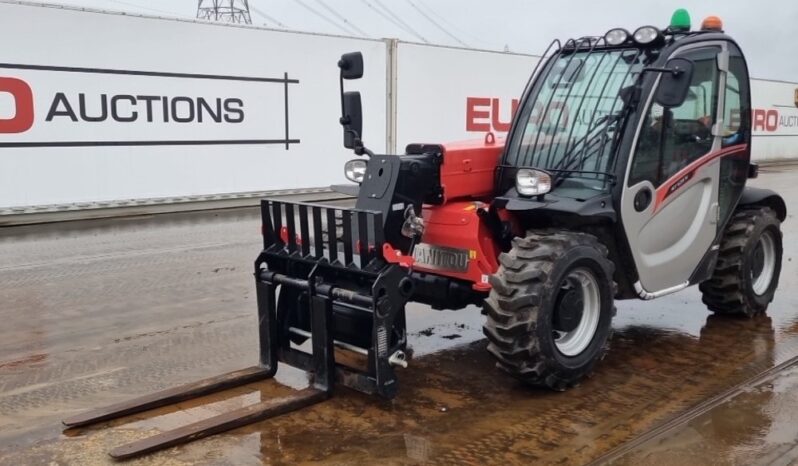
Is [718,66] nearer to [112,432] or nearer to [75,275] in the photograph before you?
[112,432]

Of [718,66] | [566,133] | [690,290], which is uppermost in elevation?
[718,66]

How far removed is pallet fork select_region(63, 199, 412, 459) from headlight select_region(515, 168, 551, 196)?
0.97 m

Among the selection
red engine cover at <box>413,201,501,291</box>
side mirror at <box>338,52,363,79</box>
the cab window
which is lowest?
red engine cover at <box>413,201,501,291</box>

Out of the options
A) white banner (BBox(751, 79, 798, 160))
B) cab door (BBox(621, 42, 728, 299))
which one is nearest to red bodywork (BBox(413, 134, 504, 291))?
cab door (BBox(621, 42, 728, 299))

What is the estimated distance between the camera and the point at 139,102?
40.4 feet

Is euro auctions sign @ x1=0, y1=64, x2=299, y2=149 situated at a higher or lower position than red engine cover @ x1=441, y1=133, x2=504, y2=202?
higher

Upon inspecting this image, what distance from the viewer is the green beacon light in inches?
211

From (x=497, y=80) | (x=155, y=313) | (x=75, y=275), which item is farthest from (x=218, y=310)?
(x=497, y=80)

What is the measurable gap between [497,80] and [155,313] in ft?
40.2

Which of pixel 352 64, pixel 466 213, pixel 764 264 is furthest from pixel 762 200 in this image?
pixel 352 64

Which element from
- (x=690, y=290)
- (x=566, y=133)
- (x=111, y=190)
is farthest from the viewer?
(x=111, y=190)

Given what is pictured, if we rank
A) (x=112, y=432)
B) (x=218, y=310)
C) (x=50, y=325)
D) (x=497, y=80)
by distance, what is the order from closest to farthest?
1. (x=112, y=432)
2. (x=50, y=325)
3. (x=218, y=310)
4. (x=497, y=80)

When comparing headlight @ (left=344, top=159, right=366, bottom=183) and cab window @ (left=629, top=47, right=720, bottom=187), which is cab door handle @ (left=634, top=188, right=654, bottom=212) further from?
headlight @ (left=344, top=159, right=366, bottom=183)

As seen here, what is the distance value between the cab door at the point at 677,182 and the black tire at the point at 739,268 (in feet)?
1.44
